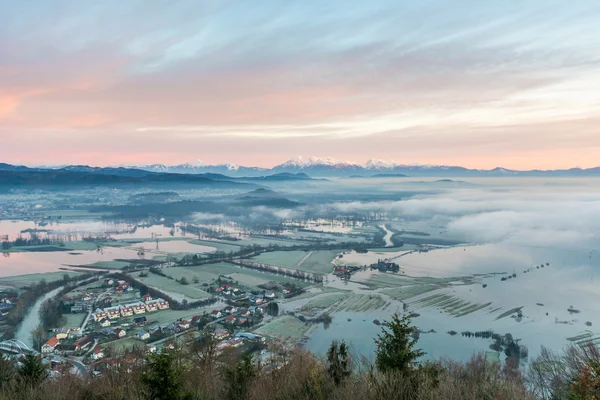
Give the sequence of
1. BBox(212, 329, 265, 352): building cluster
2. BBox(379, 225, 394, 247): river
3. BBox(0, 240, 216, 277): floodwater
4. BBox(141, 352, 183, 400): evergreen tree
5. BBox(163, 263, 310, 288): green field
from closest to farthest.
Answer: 1. BBox(141, 352, 183, 400): evergreen tree
2. BBox(212, 329, 265, 352): building cluster
3. BBox(163, 263, 310, 288): green field
4. BBox(0, 240, 216, 277): floodwater
5. BBox(379, 225, 394, 247): river

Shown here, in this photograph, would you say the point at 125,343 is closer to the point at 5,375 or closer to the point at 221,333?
the point at 221,333

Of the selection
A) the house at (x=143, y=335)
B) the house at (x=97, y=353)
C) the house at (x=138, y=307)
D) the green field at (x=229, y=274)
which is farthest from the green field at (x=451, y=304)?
the house at (x=97, y=353)

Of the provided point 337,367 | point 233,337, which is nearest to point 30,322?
point 233,337

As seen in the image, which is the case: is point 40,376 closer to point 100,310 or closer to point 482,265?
point 100,310

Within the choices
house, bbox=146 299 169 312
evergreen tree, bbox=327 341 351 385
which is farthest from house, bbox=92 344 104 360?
evergreen tree, bbox=327 341 351 385

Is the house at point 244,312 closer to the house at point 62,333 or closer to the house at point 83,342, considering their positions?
the house at point 83,342

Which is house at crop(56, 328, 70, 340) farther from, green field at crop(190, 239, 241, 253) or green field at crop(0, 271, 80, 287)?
green field at crop(190, 239, 241, 253)

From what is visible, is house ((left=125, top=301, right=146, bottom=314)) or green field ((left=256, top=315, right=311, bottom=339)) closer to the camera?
green field ((left=256, top=315, right=311, bottom=339))
